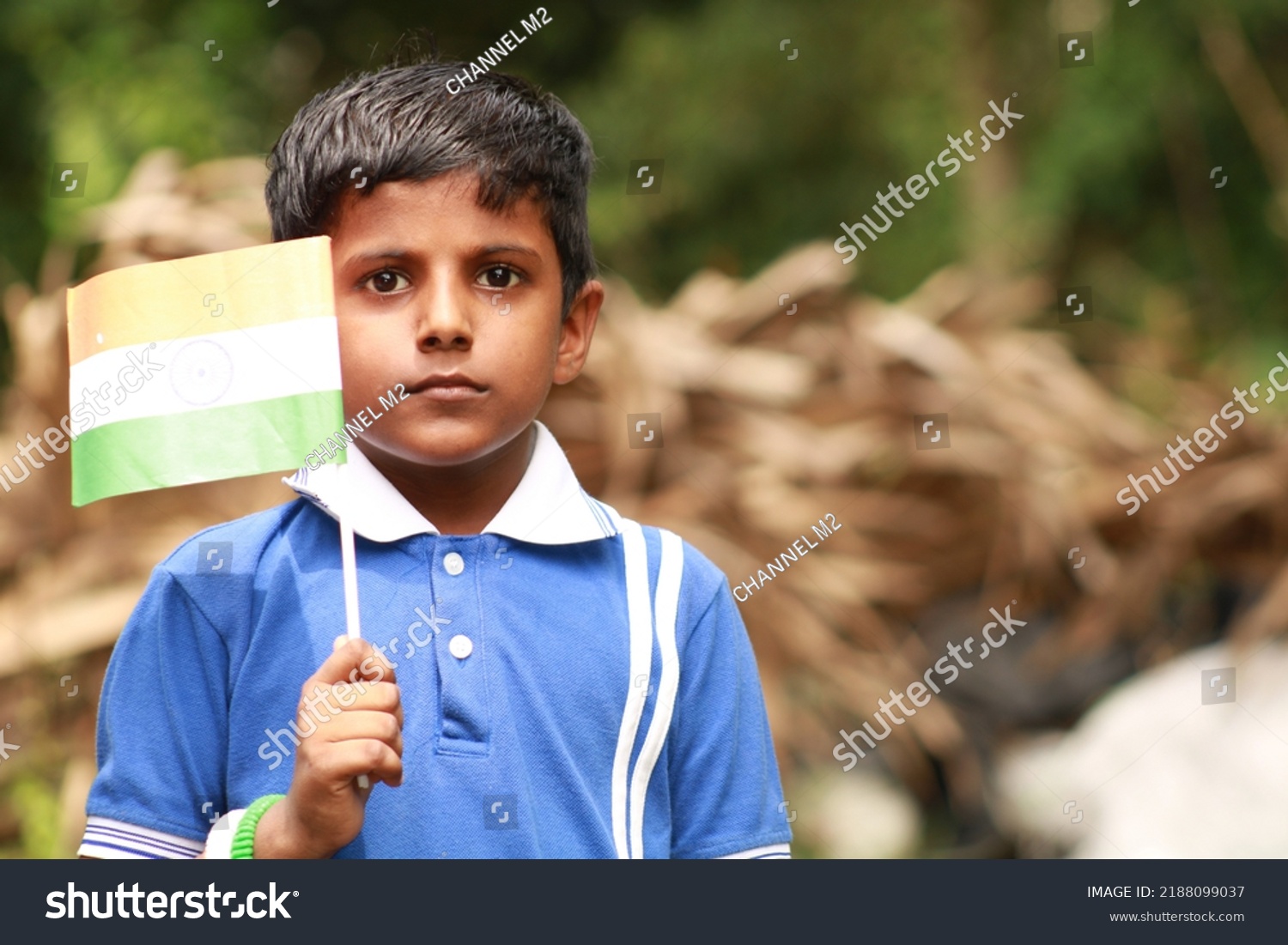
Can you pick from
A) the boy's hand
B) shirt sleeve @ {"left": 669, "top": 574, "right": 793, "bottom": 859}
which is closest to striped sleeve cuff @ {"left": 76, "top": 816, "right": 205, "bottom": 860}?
the boy's hand

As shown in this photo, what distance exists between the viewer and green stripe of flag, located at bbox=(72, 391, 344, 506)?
130 centimetres

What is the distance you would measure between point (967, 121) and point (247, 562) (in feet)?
15.5

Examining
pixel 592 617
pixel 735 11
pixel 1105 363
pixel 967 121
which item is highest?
pixel 735 11

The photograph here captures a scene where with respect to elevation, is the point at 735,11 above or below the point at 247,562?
above

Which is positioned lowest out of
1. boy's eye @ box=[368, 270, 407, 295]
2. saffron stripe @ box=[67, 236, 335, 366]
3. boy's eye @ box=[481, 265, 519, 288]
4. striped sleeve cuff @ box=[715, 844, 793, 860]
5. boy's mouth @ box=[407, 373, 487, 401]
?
striped sleeve cuff @ box=[715, 844, 793, 860]

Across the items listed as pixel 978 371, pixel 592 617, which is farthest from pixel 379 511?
pixel 978 371

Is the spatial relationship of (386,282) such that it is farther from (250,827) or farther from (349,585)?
(250,827)

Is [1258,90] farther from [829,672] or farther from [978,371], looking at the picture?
[829,672]

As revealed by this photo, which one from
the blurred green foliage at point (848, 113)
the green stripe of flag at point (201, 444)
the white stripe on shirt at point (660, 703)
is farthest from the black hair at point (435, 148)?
the blurred green foliage at point (848, 113)

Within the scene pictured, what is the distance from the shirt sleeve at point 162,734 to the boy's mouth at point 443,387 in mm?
303

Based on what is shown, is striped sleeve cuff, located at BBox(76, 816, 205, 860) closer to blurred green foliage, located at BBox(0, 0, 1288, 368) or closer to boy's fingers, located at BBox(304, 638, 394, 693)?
boy's fingers, located at BBox(304, 638, 394, 693)

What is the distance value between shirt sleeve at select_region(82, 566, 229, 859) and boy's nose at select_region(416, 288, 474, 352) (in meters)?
0.34

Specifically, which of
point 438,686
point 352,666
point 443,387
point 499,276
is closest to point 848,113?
point 499,276

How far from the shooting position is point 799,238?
5.67 meters
